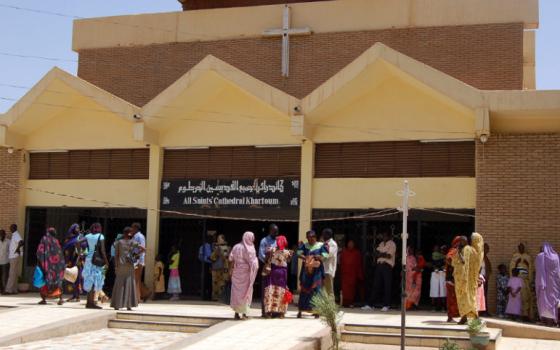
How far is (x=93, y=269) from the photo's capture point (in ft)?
46.9

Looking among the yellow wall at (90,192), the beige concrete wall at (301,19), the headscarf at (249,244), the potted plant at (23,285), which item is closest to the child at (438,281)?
the headscarf at (249,244)

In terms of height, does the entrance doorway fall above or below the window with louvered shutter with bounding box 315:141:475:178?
below

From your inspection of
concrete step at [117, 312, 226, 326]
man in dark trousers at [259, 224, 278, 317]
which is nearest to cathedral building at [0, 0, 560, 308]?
man in dark trousers at [259, 224, 278, 317]

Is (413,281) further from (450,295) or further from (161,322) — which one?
(161,322)

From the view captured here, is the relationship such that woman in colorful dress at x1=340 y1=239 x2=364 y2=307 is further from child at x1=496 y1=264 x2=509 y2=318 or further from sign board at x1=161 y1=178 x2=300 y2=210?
child at x1=496 y1=264 x2=509 y2=318

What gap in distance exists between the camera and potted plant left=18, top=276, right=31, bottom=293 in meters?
17.9

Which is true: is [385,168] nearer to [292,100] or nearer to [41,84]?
[292,100]

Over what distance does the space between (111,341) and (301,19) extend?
31.3 ft

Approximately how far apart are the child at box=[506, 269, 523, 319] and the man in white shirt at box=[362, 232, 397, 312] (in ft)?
7.82

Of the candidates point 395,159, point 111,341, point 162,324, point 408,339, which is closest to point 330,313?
point 408,339

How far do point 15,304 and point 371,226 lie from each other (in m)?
7.37

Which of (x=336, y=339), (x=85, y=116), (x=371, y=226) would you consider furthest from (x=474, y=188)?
(x=85, y=116)

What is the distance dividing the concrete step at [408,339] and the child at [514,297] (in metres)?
2.30

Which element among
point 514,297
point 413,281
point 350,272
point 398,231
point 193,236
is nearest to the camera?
point 514,297
